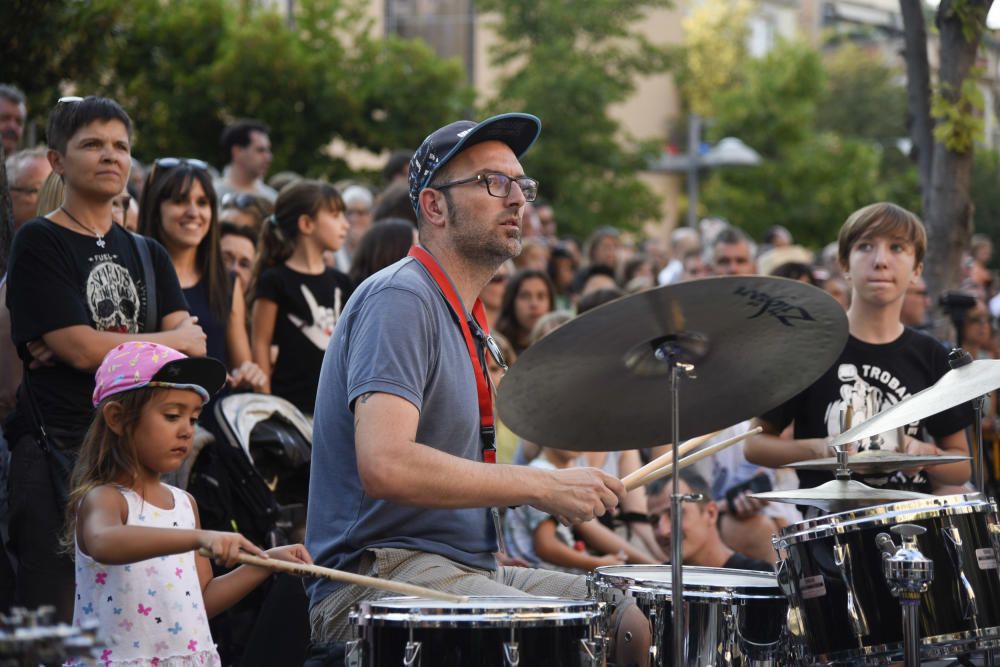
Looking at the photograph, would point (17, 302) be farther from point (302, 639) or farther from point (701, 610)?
point (701, 610)

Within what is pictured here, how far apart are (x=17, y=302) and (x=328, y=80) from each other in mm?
15155

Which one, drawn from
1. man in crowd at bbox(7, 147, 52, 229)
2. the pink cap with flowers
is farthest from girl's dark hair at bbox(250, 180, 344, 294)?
the pink cap with flowers

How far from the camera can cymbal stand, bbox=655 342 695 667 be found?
3.99m

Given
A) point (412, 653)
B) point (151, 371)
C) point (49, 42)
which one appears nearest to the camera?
point (412, 653)

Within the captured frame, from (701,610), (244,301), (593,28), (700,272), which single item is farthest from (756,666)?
(593,28)

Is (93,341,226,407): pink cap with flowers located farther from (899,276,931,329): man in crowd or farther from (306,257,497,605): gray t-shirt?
(899,276,931,329): man in crowd

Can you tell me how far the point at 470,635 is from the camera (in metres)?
3.39

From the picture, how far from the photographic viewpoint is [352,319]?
4000mm

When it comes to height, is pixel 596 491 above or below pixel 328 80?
below

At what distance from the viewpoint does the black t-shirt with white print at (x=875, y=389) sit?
5.47m

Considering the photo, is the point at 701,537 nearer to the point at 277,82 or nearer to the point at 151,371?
the point at 151,371

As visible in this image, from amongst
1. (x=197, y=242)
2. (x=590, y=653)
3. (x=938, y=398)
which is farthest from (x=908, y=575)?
(x=197, y=242)

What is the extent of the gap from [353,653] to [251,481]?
252 cm

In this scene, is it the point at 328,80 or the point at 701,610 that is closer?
the point at 701,610
